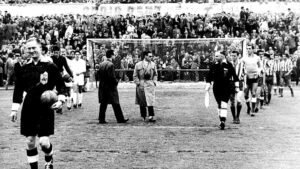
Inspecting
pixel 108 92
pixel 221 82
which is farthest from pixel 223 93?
pixel 108 92

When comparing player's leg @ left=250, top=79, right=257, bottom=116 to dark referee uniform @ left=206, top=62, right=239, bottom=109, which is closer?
dark referee uniform @ left=206, top=62, right=239, bottom=109

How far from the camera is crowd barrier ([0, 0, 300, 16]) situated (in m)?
38.9

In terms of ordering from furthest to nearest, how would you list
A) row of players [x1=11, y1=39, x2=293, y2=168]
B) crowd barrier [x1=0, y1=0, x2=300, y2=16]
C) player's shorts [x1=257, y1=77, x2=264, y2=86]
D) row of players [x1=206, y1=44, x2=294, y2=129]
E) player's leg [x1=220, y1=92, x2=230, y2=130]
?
crowd barrier [x1=0, y1=0, x2=300, y2=16], player's shorts [x1=257, y1=77, x2=264, y2=86], row of players [x1=206, y1=44, x2=294, y2=129], player's leg [x1=220, y1=92, x2=230, y2=130], row of players [x1=11, y1=39, x2=293, y2=168]

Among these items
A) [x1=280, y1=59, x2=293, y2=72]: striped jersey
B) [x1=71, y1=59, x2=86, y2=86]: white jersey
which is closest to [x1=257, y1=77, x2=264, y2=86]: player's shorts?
[x1=280, y1=59, x2=293, y2=72]: striped jersey

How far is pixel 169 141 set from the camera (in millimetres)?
13609

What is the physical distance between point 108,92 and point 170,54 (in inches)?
586

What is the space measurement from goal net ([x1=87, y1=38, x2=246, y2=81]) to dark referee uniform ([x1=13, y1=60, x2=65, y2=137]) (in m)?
20.9

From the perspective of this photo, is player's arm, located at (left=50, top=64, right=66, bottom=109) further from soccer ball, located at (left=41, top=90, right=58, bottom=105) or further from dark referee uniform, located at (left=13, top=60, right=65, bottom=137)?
soccer ball, located at (left=41, top=90, right=58, bottom=105)

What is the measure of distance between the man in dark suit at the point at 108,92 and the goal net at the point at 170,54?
13.4 metres

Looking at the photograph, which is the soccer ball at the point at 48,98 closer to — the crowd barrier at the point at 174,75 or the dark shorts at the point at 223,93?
the dark shorts at the point at 223,93

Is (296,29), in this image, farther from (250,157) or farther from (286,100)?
(250,157)

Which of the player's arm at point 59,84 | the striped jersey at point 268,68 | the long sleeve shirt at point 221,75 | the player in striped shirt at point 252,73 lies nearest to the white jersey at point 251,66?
the player in striped shirt at point 252,73

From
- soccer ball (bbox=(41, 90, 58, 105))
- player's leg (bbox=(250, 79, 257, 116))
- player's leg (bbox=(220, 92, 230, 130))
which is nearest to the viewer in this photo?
soccer ball (bbox=(41, 90, 58, 105))

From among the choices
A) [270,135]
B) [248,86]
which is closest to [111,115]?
[248,86]
